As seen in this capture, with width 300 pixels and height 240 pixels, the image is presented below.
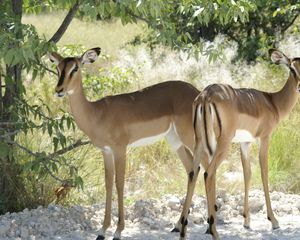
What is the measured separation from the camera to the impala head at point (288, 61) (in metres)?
7.31

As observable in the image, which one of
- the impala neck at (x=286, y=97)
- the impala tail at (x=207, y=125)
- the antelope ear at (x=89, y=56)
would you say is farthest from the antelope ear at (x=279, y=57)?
the antelope ear at (x=89, y=56)

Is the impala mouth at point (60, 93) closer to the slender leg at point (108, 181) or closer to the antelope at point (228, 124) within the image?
the slender leg at point (108, 181)

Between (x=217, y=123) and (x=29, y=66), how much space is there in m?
1.69

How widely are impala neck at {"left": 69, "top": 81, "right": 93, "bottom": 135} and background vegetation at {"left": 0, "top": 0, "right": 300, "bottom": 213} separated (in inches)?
6.7

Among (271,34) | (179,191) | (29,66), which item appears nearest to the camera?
(29,66)

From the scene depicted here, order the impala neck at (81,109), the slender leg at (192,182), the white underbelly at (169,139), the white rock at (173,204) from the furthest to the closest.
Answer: the white rock at (173,204) < the white underbelly at (169,139) < the impala neck at (81,109) < the slender leg at (192,182)

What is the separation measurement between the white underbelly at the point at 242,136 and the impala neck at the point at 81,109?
1341 millimetres

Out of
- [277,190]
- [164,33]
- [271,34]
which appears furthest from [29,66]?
[271,34]

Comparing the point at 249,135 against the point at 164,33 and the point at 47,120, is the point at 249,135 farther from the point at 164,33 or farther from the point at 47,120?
the point at 47,120

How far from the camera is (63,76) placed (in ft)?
21.0

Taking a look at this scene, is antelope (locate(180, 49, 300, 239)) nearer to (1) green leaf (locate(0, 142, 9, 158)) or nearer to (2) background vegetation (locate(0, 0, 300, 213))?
(2) background vegetation (locate(0, 0, 300, 213))

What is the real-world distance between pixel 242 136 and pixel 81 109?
1509 mm

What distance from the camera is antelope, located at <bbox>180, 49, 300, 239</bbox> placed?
636cm

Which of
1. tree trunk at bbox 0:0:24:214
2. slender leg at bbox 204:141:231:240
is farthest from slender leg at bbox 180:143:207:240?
tree trunk at bbox 0:0:24:214
